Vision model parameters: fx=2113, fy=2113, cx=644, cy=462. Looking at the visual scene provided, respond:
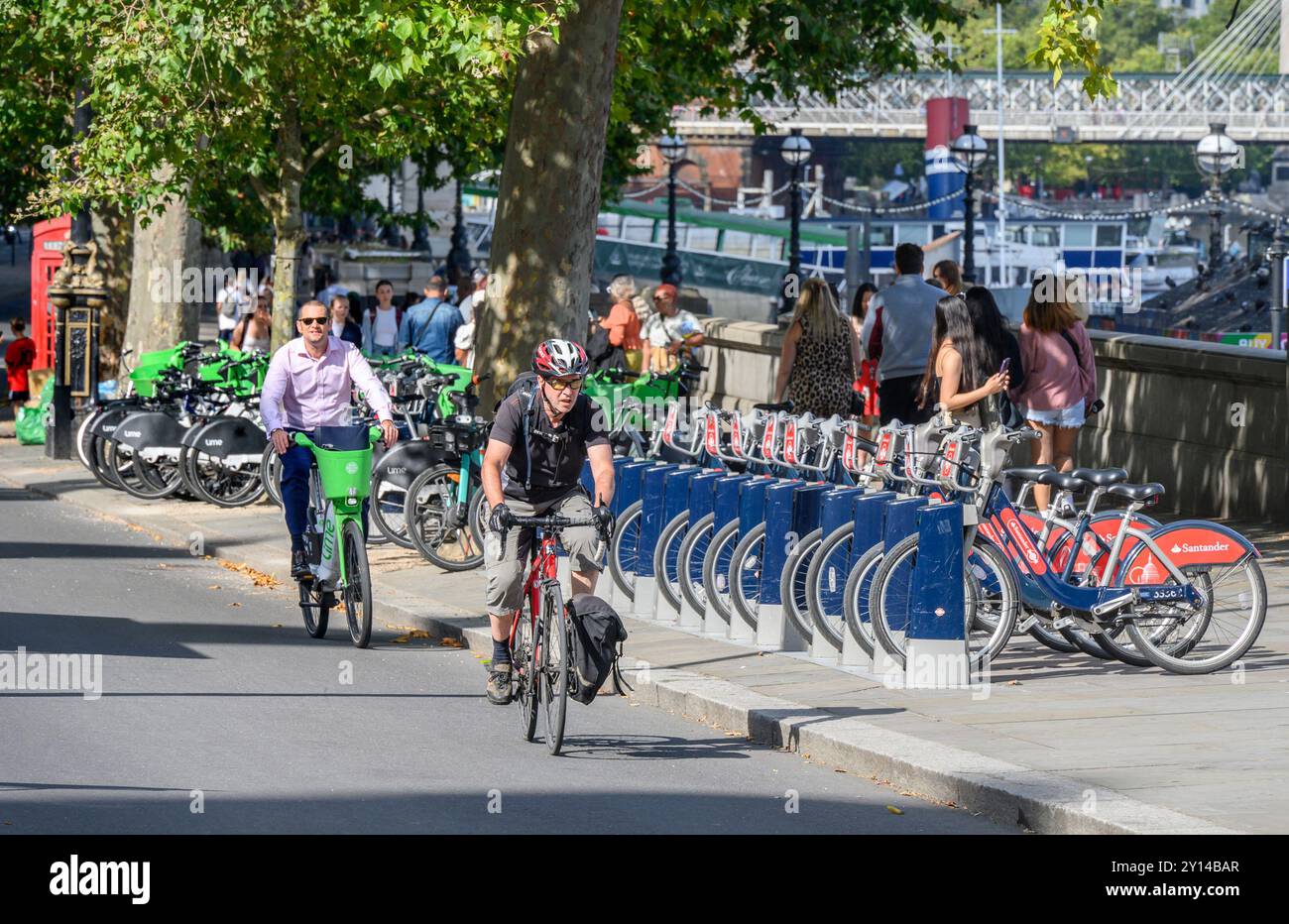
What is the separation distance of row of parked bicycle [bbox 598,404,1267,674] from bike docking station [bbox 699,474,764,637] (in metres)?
0.01

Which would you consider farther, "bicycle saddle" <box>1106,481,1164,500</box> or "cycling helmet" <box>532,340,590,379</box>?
"bicycle saddle" <box>1106,481,1164,500</box>

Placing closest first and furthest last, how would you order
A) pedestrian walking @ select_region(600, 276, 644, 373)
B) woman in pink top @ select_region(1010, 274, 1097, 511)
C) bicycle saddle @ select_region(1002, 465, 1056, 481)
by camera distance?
bicycle saddle @ select_region(1002, 465, 1056, 481)
woman in pink top @ select_region(1010, 274, 1097, 511)
pedestrian walking @ select_region(600, 276, 644, 373)

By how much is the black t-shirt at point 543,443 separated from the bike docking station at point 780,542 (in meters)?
1.84

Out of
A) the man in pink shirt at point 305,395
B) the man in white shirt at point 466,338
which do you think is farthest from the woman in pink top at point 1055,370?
the man in white shirt at point 466,338

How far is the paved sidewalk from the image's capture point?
7.31 metres

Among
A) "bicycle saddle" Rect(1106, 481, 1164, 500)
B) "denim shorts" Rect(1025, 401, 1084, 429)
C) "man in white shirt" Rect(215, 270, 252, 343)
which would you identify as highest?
"man in white shirt" Rect(215, 270, 252, 343)

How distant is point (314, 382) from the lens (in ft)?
38.9

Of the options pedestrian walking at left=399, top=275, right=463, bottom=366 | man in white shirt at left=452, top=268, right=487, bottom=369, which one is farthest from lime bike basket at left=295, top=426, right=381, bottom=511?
man in white shirt at left=452, top=268, right=487, bottom=369

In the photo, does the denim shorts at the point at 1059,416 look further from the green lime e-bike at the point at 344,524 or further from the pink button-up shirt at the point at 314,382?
the green lime e-bike at the point at 344,524

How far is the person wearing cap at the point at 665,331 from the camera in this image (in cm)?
2017

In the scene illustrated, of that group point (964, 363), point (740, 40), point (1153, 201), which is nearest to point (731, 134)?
point (1153, 201)

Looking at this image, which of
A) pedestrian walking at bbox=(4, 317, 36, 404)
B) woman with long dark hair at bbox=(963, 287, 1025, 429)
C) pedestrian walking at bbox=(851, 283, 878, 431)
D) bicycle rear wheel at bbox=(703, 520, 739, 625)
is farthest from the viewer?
pedestrian walking at bbox=(4, 317, 36, 404)

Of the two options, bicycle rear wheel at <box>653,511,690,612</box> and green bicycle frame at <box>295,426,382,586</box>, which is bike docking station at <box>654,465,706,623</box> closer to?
bicycle rear wheel at <box>653,511,690,612</box>
